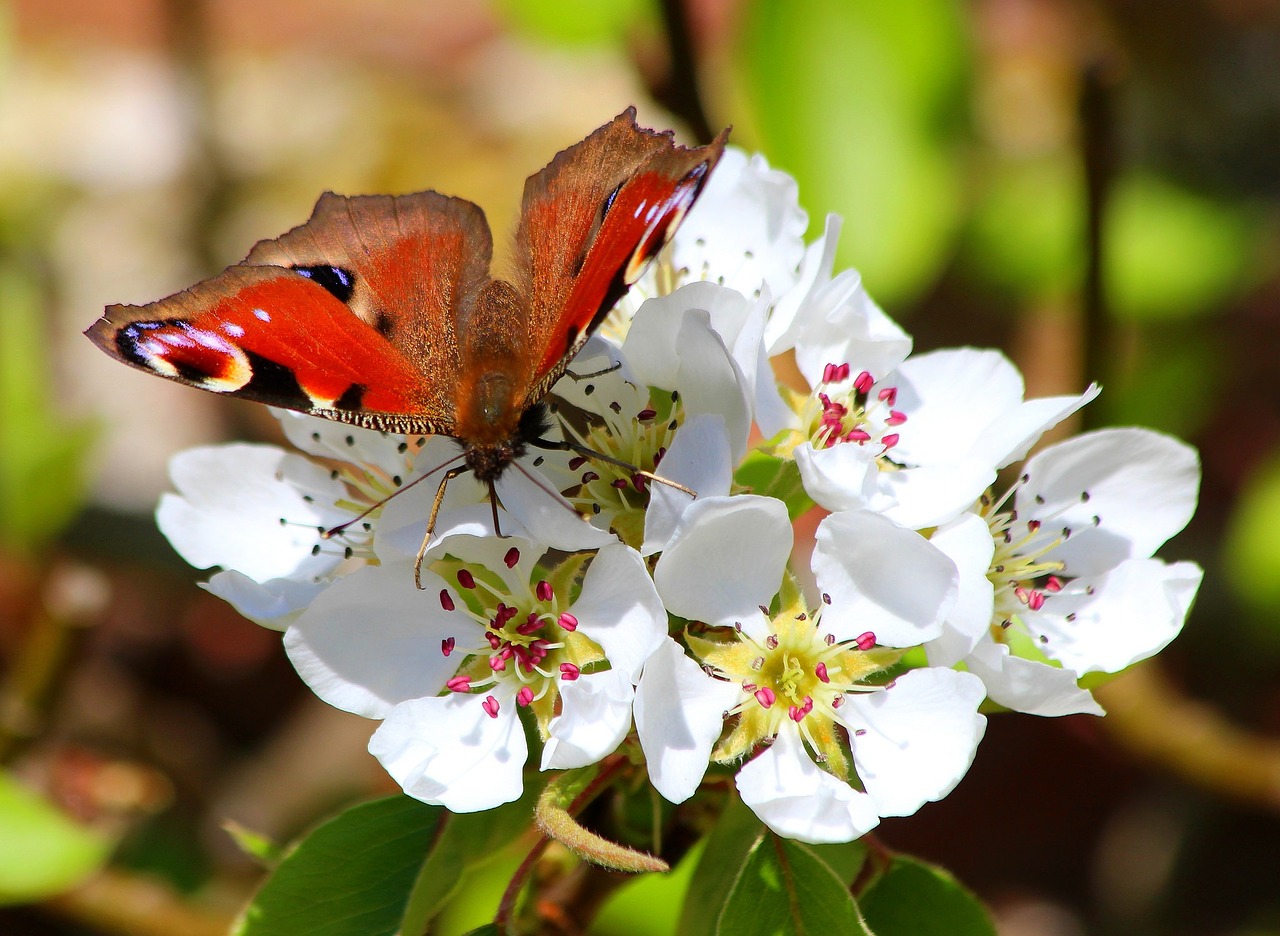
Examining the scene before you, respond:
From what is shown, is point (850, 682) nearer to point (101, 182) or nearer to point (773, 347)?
point (773, 347)

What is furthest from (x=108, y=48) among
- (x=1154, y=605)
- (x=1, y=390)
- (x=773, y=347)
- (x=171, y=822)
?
(x=1154, y=605)

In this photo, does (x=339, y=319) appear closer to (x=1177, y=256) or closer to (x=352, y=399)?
(x=352, y=399)

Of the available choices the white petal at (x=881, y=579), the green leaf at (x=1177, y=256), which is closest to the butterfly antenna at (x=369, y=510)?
the white petal at (x=881, y=579)

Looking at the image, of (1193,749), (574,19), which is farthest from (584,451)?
(1193,749)

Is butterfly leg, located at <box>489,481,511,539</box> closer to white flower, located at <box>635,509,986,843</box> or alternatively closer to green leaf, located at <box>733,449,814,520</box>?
white flower, located at <box>635,509,986,843</box>

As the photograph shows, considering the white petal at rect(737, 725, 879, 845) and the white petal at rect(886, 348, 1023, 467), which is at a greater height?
the white petal at rect(886, 348, 1023, 467)

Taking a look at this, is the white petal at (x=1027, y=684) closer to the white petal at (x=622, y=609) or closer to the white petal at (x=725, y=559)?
the white petal at (x=725, y=559)

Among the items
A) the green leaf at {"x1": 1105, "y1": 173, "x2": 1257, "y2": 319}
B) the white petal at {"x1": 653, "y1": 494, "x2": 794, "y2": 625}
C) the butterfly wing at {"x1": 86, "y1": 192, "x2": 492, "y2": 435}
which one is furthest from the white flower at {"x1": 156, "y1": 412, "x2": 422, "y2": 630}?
the green leaf at {"x1": 1105, "y1": 173, "x2": 1257, "y2": 319}

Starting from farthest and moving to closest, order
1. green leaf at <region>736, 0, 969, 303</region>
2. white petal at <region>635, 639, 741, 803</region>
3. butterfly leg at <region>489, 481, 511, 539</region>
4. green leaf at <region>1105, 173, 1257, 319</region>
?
green leaf at <region>1105, 173, 1257, 319</region>, green leaf at <region>736, 0, 969, 303</region>, butterfly leg at <region>489, 481, 511, 539</region>, white petal at <region>635, 639, 741, 803</region>
